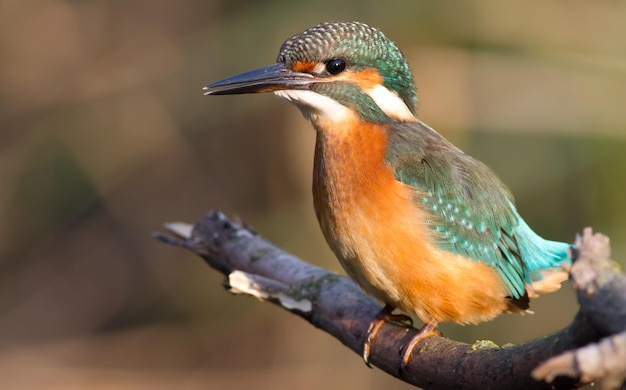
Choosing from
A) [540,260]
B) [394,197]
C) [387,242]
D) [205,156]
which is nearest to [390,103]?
[394,197]

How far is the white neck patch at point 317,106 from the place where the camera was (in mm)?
2648

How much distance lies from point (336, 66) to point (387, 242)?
56 cm

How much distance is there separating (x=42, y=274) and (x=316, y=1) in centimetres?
229

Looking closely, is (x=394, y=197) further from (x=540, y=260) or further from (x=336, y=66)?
(x=540, y=260)

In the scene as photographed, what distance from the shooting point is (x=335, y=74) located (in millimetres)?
2662

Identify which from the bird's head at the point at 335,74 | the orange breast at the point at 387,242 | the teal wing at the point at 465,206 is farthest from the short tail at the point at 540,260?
the bird's head at the point at 335,74

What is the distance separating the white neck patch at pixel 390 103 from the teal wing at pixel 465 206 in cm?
5

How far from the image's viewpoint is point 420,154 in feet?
8.80

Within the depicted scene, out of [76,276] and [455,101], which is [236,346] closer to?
[76,276]

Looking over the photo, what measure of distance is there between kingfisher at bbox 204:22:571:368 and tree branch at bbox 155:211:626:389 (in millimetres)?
121

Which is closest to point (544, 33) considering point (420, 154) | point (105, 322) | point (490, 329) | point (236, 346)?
point (490, 329)

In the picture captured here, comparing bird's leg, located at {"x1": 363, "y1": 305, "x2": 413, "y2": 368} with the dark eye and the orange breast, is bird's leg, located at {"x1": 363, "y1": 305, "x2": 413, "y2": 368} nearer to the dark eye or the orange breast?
the orange breast

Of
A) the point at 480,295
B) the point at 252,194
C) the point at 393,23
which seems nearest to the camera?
the point at 480,295

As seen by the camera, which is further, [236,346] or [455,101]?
[236,346]
